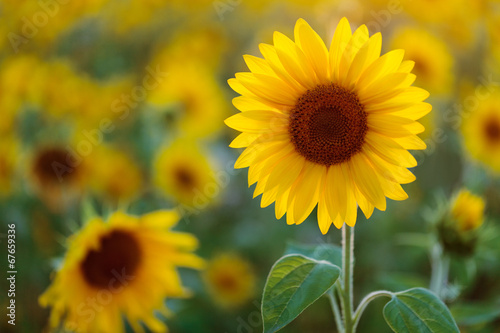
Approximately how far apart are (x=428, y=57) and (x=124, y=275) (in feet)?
6.11

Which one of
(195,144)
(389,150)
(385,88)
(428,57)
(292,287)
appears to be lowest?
(292,287)

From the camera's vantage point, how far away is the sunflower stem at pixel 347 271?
1.02 meters

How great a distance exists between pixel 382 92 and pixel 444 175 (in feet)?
6.92

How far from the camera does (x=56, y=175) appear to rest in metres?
2.46

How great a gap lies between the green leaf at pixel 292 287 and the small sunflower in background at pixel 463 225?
84 centimetres

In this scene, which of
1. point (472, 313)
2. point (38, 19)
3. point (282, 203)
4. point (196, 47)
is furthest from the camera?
point (196, 47)

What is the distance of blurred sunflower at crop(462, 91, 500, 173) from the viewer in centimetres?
239

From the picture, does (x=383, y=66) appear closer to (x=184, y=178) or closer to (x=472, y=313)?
(x=472, y=313)

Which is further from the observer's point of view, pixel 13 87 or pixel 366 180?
pixel 13 87

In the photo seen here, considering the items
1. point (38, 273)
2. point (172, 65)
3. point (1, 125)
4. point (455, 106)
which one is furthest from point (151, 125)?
point (455, 106)

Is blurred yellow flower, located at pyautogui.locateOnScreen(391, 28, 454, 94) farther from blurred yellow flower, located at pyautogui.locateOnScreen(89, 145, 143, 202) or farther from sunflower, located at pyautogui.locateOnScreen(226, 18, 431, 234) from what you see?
sunflower, located at pyautogui.locateOnScreen(226, 18, 431, 234)

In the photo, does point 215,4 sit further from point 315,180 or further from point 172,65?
point 315,180

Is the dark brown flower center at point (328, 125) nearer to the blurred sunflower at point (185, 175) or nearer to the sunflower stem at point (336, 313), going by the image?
the sunflower stem at point (336, 313)

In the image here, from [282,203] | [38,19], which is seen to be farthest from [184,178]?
[282,203]
